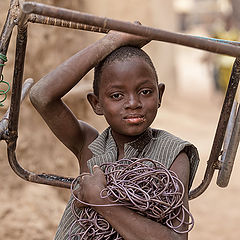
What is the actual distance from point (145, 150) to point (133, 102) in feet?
0.63

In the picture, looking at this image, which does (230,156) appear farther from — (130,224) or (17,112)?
(17,112)

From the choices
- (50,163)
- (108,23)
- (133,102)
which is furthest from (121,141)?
(50,163)

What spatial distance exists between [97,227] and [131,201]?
0.15m

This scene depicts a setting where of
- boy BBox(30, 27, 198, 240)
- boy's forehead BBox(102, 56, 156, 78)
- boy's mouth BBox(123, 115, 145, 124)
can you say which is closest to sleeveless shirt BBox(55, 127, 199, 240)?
boy BBox(30, 27, 198, 240)

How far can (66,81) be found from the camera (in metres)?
1.75

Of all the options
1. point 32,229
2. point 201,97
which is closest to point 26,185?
point 32,229

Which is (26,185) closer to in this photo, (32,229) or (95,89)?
(32,229)

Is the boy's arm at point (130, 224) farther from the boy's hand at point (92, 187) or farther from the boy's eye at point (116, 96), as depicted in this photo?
the boy's eye at point (116, 96)

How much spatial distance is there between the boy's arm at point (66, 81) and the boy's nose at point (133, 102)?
19cm

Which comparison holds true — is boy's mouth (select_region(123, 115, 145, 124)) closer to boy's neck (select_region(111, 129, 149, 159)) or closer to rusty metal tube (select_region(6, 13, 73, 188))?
boy's neck (select_region(111, 129, 149, 159))

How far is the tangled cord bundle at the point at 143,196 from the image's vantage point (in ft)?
4.74

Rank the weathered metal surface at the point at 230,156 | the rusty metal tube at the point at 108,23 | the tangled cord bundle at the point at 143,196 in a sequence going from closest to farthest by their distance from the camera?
the rusty metal tube at the point at 108,23
the tangled cord bundle at the point at 143,196
the weathered metal surface at the point at 230,156

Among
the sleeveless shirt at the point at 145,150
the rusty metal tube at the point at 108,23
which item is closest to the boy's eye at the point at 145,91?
the sleeveless shirt at the point at 145,150

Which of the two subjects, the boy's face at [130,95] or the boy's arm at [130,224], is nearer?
the boy's arm at [130,224]
